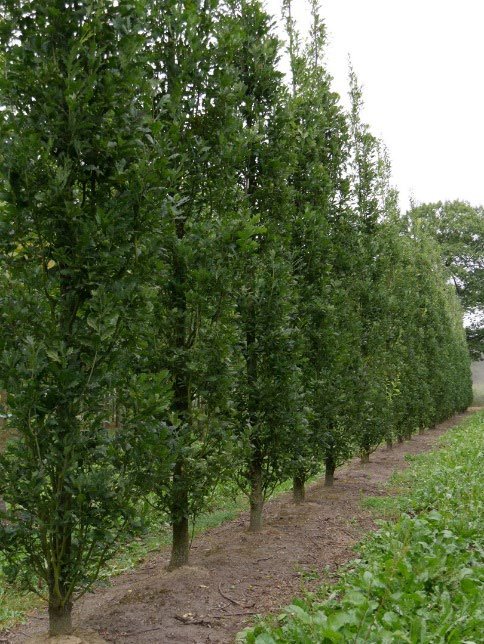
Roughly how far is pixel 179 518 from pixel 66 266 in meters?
2.81

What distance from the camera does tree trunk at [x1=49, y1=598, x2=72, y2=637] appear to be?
446 cm

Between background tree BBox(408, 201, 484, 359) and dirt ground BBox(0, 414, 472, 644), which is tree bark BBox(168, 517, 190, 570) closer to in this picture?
dirt ground BBox(0, 414, 472, 644)

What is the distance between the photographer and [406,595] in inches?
169

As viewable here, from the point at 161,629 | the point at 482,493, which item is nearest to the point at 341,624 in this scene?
the point at 161,629

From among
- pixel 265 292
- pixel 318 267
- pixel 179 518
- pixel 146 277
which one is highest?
pixel 318 267

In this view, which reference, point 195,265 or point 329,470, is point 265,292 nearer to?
point 195,265

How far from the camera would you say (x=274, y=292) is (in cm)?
784

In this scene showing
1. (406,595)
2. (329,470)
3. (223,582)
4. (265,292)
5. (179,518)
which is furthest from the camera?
(329,470)

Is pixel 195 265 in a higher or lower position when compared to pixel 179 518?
higher

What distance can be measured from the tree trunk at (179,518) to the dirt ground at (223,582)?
149mm

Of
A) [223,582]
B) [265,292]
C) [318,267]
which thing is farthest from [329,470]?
[223,582]

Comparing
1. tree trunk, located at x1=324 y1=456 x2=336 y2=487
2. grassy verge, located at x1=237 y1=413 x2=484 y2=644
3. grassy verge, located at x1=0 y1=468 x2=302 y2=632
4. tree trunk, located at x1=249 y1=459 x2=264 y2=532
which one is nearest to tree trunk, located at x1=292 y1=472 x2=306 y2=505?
grassy verge, located at x1=0 y1=468 x2=302 y2=632

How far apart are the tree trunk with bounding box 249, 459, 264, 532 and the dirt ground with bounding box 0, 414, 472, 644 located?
0.54 feet

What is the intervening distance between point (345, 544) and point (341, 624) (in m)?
3.73
